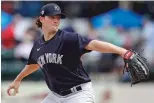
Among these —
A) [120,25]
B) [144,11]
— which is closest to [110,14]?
[120,25]

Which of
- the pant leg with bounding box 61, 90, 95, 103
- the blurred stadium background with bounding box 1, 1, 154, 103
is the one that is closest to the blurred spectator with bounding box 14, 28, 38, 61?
the blurred stadium background with bounding box 1, 1, 154, 103

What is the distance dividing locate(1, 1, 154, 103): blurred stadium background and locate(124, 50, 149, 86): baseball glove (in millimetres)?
5598

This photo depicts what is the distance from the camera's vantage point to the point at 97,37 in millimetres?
14242

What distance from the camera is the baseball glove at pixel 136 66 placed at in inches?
263

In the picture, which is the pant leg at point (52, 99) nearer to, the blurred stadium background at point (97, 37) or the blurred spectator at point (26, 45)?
the blurred stadium background at point (97, 37)

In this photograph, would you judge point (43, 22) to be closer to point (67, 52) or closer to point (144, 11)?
point (67, 52)

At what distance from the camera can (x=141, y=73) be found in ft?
22.4

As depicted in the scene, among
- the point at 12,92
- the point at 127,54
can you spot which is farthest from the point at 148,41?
the point at 127,54

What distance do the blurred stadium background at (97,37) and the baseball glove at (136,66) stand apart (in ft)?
18.4

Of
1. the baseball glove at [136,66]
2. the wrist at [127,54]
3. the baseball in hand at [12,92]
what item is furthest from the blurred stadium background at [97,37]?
the wrist at [127,54]

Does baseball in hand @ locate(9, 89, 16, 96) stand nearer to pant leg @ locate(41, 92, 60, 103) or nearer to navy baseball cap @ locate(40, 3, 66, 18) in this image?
pant leg @ locate(41, 92, 60, 103)

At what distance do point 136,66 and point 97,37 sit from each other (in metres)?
7.52

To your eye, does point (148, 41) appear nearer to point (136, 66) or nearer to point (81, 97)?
point (81, 97)

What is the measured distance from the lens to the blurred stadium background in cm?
1273
